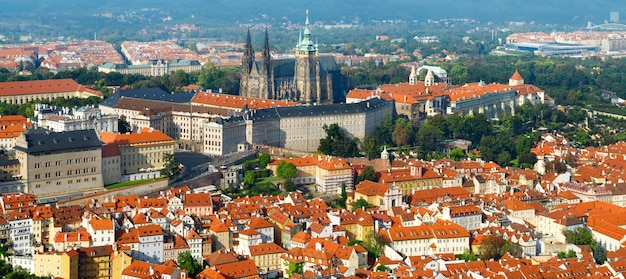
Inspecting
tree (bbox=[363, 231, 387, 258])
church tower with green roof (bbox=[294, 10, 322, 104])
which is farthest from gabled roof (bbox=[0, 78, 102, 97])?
tree (bbox=[363, 231, 387, 258])

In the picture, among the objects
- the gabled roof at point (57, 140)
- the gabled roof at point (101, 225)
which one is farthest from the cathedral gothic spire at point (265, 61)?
A: the gabled roof at point (101, 225)

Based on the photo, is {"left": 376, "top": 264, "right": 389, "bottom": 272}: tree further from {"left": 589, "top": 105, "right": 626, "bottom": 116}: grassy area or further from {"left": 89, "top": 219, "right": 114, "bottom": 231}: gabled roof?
{"left": 589, "top": 105, "right": 626, "bottom": 116}: grassy area

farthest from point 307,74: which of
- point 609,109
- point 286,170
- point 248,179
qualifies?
point 609,109

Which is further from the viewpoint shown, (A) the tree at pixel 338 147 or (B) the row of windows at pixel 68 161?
(A) the tree at pixel 338 147

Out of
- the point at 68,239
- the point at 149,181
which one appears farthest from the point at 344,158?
the point at 68,239

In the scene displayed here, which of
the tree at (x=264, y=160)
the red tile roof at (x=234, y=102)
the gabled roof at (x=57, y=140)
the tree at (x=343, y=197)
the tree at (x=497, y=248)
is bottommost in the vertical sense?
the tree at (x=497, y=248)

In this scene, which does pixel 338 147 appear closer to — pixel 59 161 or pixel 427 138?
pixel 427 138

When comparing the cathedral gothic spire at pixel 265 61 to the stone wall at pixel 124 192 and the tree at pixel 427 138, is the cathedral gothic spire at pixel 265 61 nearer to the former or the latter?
the tree at pixel 427 138

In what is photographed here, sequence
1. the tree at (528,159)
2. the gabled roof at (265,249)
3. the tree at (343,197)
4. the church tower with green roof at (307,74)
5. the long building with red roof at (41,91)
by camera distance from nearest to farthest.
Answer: the gabled roof at (265,249)
the tree at (343,197)
the tree at (528,159)
the long building with red roof at (41,91)
the church tower with green roof at (307,74)
